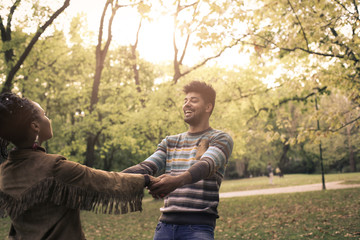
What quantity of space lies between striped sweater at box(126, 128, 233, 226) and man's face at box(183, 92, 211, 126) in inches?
5.7

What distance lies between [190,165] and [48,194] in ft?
4.15

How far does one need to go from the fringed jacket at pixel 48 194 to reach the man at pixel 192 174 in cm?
54

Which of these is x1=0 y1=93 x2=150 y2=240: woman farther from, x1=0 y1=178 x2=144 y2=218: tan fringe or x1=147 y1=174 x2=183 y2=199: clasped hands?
x1=147 y1=174 x2=183 y2=199: clasped hands

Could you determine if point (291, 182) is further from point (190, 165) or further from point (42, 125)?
point (42, 125)

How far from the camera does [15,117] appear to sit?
7.25 ft

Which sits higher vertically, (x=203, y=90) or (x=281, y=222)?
(x=203, y=90)

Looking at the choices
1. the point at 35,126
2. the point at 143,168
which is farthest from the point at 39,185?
the point at 143,168

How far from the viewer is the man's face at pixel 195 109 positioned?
10.6 feet

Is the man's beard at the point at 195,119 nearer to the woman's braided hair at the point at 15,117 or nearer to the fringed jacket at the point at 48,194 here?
the fringed jacket at the point at 48,194

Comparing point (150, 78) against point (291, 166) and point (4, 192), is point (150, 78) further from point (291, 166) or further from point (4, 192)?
point (291, 166)

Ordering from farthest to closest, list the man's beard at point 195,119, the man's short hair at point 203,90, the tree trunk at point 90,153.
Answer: the tree trunk at point 90,153, the man's short hair at point 203,90, the man's beard at point 195,119

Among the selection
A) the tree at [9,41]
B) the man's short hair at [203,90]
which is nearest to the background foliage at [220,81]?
the tree at [9,41]

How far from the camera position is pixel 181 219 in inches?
111

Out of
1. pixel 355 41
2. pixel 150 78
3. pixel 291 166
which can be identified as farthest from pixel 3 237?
pixel 291 166
